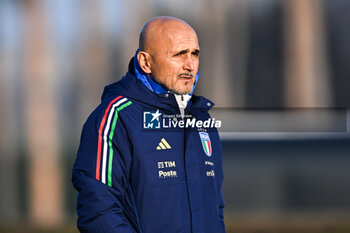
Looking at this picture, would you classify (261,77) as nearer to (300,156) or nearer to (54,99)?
(300,156)


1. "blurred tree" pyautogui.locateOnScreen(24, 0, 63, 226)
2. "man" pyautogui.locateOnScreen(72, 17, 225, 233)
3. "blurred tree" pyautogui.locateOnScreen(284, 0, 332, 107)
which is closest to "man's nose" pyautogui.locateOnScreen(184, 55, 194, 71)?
"man" pyautogui.locateOnScreen(72, 17, 225, 233)

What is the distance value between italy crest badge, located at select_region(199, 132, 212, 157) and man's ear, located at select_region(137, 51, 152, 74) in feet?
0.87

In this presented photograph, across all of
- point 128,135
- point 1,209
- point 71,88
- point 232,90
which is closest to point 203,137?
point 128,135

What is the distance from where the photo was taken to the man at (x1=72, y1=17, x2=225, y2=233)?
4.73ft

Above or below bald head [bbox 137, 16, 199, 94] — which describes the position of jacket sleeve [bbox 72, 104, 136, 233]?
below

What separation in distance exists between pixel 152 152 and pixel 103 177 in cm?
16

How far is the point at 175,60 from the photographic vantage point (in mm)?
1600

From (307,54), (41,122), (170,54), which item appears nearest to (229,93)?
(307,54)

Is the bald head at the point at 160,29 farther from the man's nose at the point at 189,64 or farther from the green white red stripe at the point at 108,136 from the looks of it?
the green white red stripe at the point at 108,136

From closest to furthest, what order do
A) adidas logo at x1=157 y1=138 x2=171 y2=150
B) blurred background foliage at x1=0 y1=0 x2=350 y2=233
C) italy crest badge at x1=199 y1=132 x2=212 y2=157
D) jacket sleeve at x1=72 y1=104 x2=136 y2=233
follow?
1. jacket sleeve at x1=72 y1=104 x2=136 y2=233
2. adidas logo at x1=157 y1=138 x2=171 y2=150
3. italy crest badge at x1=199 y1=132 x2=212 y2=157
4. blurred background foliage at x1=0 y1=0 x2=350 y2=233

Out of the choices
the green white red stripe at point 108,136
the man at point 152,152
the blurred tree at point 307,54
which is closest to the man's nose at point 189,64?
the man at point 152,152

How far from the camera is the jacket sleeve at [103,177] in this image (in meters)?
1.42

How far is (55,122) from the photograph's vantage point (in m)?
3.12

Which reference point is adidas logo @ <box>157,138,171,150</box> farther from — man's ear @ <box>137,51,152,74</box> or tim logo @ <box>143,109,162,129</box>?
man's ear @ <box>137,51,152,74</box>
